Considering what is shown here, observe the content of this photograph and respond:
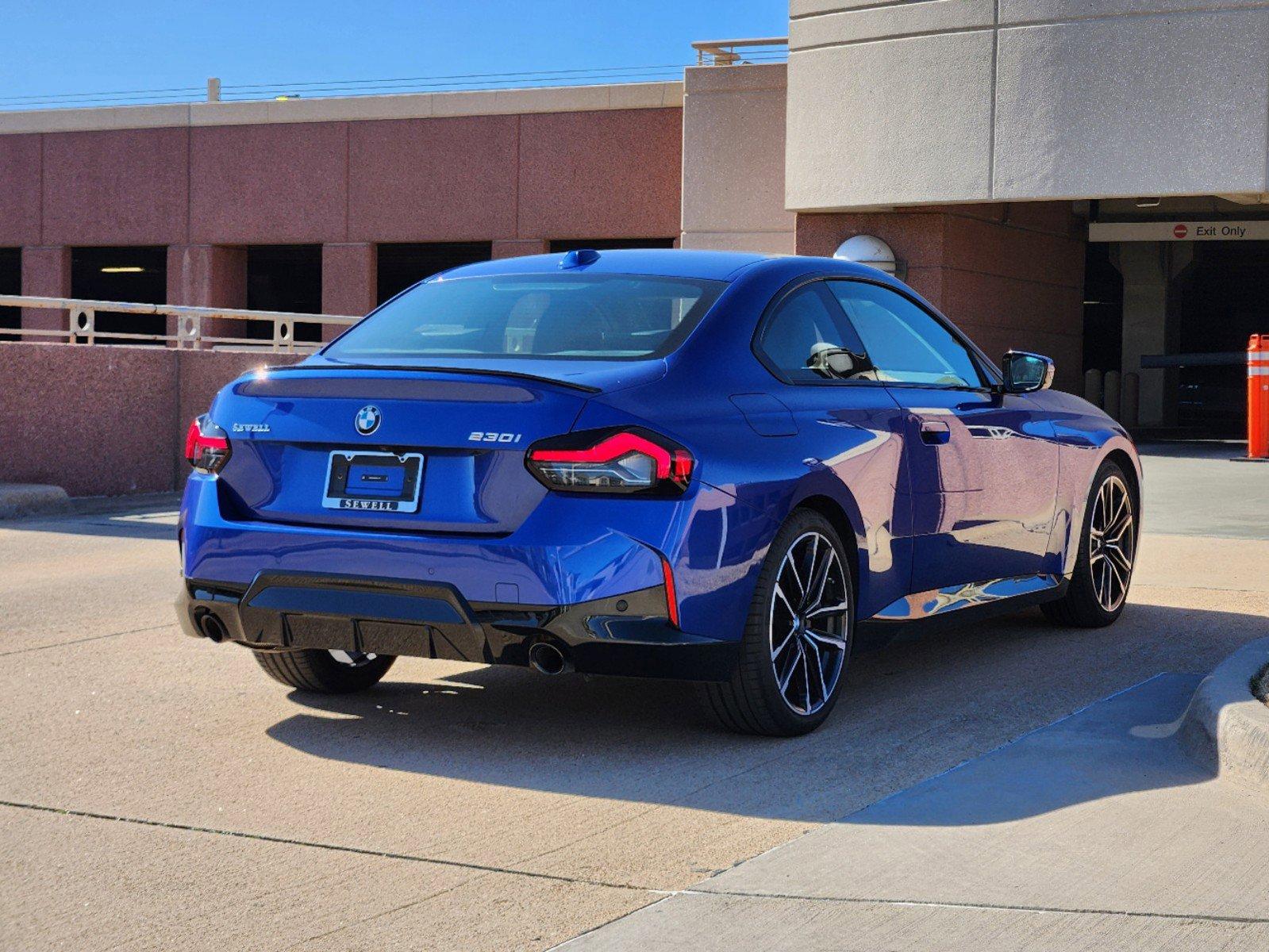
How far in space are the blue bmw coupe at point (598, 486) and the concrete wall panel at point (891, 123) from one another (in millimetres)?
15950

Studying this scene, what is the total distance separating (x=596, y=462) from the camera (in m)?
4.64

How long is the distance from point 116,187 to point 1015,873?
106ft

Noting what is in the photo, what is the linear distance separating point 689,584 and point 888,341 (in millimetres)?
1821

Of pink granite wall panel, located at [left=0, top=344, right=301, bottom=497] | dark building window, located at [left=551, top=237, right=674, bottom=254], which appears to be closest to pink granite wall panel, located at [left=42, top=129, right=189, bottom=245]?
dark building window, located at [left=551, top=237, right=674, bottom=254]

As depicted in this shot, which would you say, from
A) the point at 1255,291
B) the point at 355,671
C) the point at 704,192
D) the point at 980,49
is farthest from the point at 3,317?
the point at 355,671

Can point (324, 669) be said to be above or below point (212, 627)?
below

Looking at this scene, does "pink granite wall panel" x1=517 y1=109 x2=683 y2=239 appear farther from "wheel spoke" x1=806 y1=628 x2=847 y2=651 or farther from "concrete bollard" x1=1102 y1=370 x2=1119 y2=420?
"wheel spoke" x1=806 y1=628 x2=847 y2=651

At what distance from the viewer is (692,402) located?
490cm

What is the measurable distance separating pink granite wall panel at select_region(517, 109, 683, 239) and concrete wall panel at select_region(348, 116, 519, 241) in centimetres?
46

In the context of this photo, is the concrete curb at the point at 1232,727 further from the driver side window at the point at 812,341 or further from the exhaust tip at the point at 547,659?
the exhaust tip at the point at 547,659

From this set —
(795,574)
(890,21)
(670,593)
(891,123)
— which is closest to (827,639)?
(795,574)

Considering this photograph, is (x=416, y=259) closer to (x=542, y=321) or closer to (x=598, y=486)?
(x=542, y=321)

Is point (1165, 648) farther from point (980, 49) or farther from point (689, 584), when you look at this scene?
point (980, 49)

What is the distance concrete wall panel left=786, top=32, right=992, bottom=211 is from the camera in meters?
21.4
